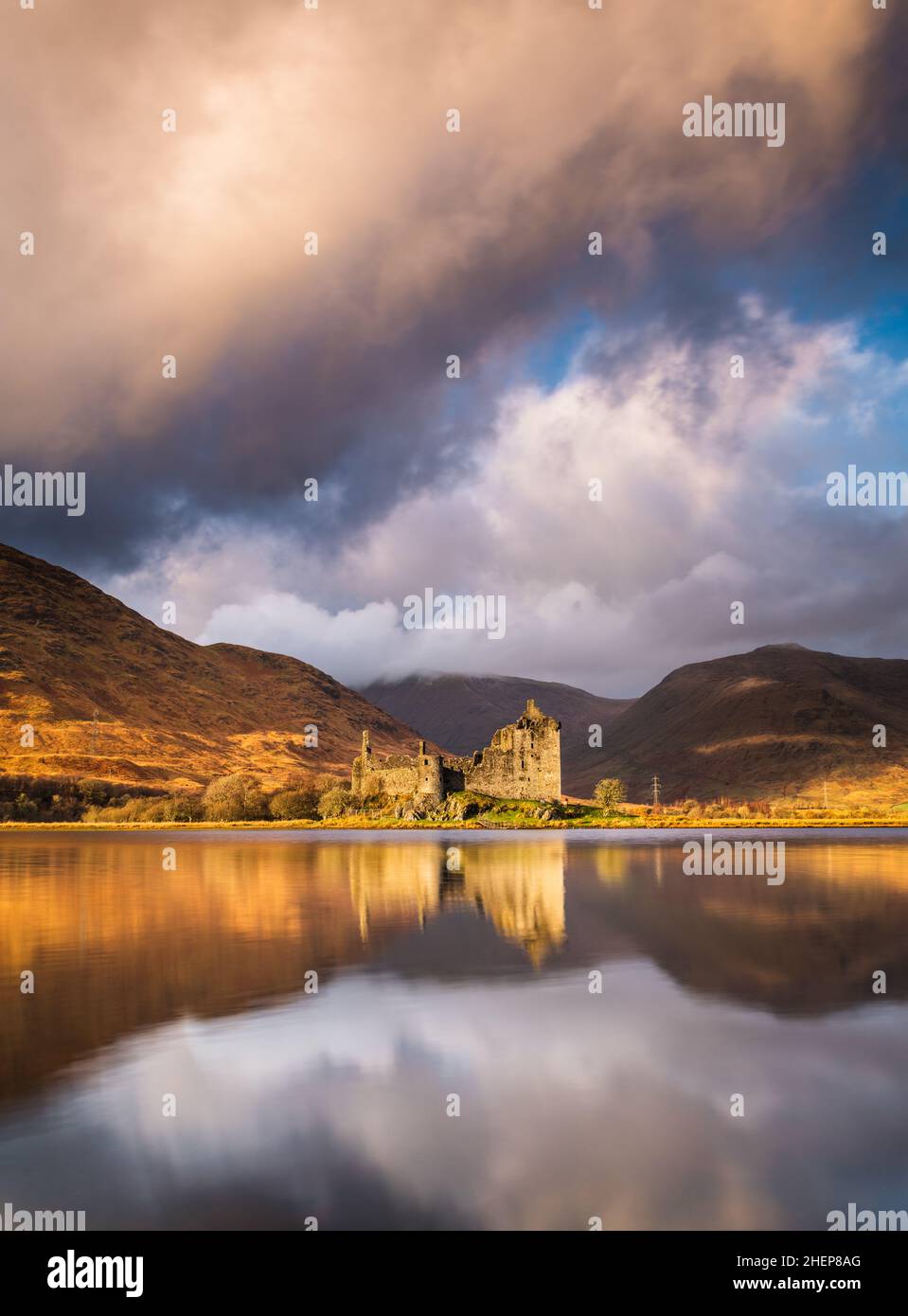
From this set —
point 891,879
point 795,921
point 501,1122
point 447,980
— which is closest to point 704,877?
point 891,879

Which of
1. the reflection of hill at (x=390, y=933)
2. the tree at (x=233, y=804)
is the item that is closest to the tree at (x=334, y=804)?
the tree at (x=233, y=804)

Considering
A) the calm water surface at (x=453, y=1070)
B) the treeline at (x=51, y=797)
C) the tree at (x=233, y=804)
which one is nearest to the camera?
the calm water surface at (x=453, y=1070)

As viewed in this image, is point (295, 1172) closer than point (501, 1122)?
Yes

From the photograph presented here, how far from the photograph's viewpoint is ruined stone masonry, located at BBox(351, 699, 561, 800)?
9919 centimetres

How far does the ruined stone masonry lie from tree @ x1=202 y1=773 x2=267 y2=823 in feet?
88.9

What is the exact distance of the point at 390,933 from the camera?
20891 mm

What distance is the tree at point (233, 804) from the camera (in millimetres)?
119938

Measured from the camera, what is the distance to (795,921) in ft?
71.5

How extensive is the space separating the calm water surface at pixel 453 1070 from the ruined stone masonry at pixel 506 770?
76653 millimetres

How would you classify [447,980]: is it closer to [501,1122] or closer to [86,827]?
[501,1122]

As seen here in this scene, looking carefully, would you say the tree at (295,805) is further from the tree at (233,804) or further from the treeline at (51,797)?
the treeline at (51,797)

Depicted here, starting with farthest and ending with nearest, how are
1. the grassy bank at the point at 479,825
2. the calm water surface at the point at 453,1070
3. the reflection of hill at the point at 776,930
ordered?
the grassy bank at the point at 479,825 → the reflection of hill at the point at 776,930 → the calm water surface at the point at 453,1070

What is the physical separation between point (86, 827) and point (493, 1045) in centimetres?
11553
